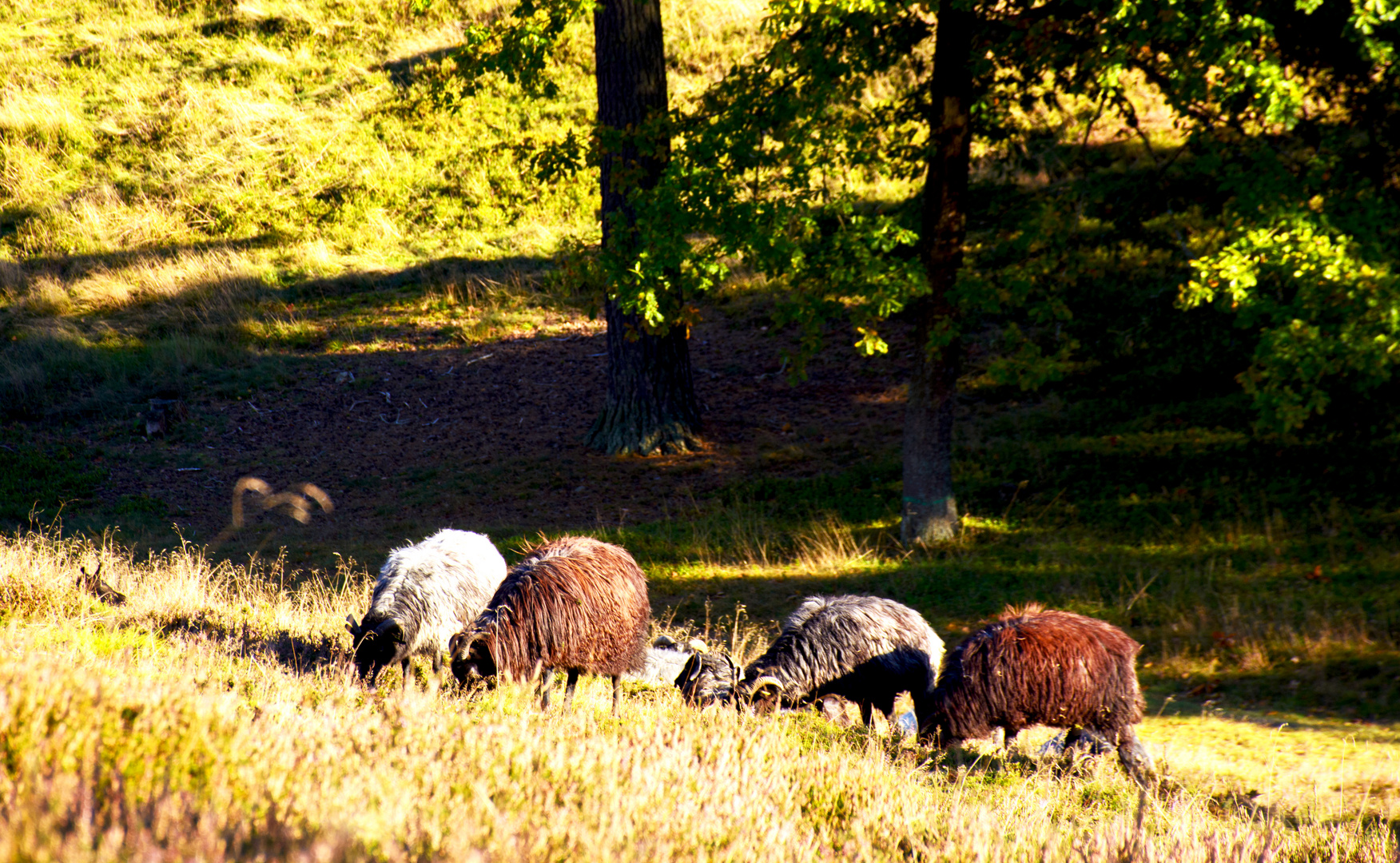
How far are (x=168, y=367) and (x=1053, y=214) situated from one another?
57.8 feet

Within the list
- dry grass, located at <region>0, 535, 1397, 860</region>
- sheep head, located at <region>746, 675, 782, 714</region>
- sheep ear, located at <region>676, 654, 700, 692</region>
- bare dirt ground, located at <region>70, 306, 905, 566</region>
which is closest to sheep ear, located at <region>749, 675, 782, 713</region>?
sheep head, located at <region>746, 675, 782, 714</region>

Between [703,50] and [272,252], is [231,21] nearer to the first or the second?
[272,252]

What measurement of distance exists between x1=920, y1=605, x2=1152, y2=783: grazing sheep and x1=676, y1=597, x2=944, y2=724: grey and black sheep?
0.92 m

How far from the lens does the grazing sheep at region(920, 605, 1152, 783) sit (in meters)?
6.13

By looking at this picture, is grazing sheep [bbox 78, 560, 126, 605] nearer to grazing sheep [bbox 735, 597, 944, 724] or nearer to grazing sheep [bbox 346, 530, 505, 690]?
grazing sheep [bbox 346, 530, 505, 690]

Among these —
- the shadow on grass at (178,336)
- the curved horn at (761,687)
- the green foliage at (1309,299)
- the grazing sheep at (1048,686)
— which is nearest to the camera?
the grazing sheep at (1048,686)

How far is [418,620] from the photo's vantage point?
7.34 meters

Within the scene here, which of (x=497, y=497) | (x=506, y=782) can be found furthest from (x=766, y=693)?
(x=497, y=497)

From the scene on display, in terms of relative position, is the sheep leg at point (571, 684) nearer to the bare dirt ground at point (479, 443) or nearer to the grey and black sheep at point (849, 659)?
the grey and black sheep at point (849, 659)

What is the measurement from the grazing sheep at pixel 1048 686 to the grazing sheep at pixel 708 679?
5.02ft

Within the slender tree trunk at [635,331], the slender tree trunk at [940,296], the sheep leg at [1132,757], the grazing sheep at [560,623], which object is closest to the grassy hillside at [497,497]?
the sheep leg at [1132,757]

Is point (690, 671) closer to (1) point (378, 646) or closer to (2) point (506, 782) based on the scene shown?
(1) point (378, 646)

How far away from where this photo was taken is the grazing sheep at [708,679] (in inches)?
269

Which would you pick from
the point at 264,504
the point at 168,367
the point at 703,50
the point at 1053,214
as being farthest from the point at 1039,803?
the point at 703,50
